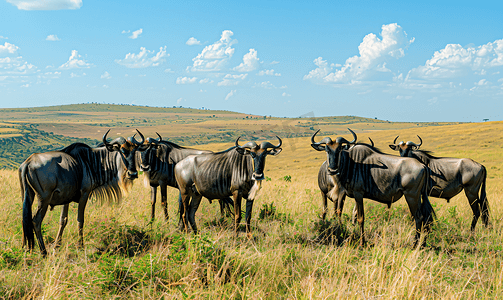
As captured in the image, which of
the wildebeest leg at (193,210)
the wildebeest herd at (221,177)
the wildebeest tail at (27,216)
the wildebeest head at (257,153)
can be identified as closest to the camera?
the wildebeest tail at (27,216)

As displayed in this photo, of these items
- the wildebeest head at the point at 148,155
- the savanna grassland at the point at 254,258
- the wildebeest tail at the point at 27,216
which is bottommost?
the savanna grassland at the point at 254,258

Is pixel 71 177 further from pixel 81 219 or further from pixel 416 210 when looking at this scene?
pixel 416 210

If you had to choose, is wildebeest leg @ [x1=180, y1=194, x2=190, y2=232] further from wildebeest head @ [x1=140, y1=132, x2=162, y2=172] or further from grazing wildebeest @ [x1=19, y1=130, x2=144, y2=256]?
wildebeest head @ [x1=140, y1=132, x2=162, y2=172]

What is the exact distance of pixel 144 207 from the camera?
8.77 metres

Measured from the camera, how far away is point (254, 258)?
4758 mm

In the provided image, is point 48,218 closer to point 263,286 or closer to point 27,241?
point 27,241

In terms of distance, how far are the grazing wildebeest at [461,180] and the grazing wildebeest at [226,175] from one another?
163 inches

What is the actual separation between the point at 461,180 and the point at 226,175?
557 cm

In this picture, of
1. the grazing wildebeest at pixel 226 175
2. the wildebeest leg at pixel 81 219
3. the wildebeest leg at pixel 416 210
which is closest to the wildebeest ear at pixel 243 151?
the grazing wildebeest at pixel 226 175

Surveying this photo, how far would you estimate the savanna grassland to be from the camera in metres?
3.96

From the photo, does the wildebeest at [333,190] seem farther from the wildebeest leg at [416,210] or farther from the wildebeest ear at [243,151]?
the wildebeest ear at [243,151]

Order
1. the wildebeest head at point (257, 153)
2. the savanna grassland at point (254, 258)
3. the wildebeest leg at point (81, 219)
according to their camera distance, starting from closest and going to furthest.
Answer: the savanna grassland at point (254, 258), the wildebeest leg at point (81, 219), the wildebeest head at point (257, 153)

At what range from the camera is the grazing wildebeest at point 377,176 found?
6.49m

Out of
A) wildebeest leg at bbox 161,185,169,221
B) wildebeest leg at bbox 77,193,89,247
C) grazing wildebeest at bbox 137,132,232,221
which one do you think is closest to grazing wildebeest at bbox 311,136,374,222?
grazing wildebeest at bbox 137,132,232,221
